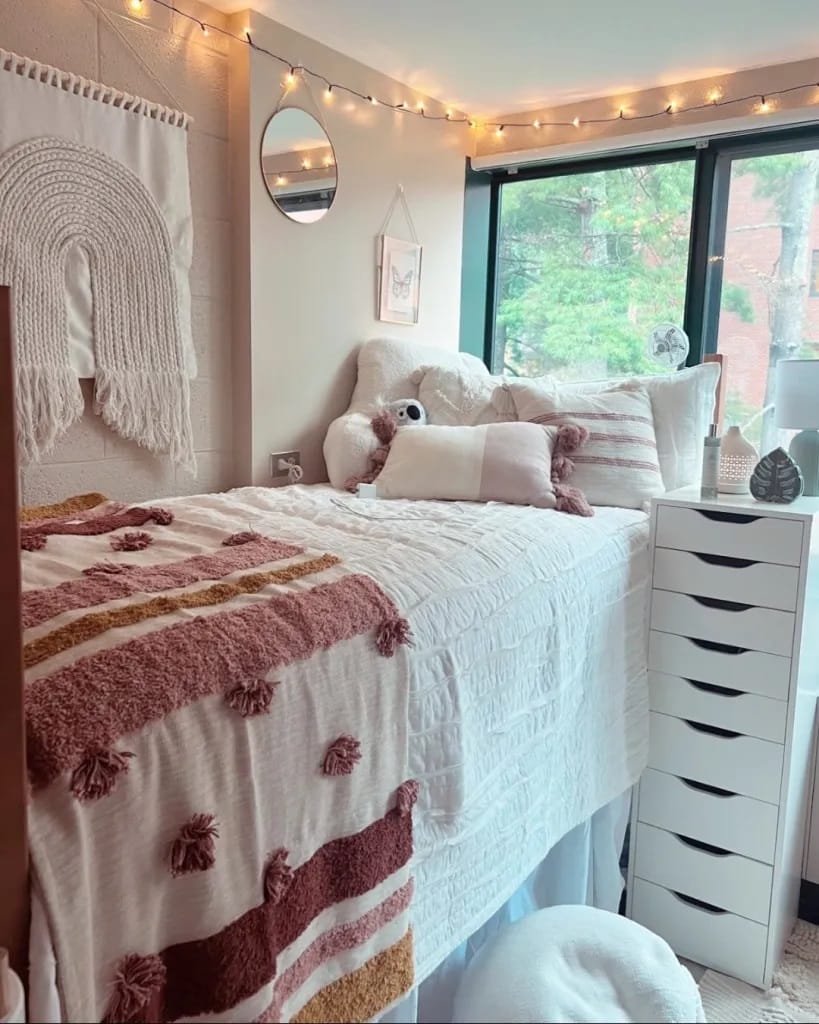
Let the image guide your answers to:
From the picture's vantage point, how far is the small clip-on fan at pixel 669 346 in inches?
106

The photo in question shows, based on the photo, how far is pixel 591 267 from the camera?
2.99m

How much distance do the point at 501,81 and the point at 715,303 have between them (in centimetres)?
99

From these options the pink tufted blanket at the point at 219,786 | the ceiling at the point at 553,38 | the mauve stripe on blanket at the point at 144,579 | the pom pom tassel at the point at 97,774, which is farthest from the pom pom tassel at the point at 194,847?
the ceiling at the point at 553,38

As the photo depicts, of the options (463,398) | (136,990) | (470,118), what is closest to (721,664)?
(463,398)

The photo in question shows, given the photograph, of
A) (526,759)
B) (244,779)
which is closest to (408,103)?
(526,759)

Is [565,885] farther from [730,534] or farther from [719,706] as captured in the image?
[730,534]

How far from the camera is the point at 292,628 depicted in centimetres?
110

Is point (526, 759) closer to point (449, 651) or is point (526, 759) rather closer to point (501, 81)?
point (449, 651)

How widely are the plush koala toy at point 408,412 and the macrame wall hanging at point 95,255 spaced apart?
61cm

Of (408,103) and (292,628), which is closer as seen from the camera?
(292,628)

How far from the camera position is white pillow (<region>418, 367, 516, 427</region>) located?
248cm

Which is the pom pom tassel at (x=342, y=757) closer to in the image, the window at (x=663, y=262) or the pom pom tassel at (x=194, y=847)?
the pom pom tassel at (x=194, y=847)

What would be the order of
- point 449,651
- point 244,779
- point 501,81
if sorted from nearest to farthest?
point 244,779 → point 449,651 → point 501,81

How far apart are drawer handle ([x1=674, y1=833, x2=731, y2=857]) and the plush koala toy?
131 centimetres
